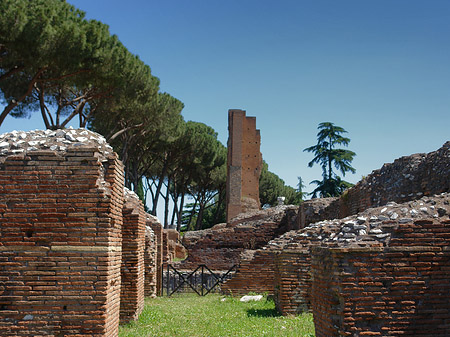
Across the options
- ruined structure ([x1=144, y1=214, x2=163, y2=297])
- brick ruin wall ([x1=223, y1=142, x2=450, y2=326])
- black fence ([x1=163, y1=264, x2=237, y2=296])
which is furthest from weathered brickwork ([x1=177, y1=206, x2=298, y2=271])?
brick ruin wall ([x1=223, y1=142, x2=450, y2=326])

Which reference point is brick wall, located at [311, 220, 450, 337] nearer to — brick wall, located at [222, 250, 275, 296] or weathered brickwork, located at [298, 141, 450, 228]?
weathered brickwork, located at [298, 141, 450, 228]

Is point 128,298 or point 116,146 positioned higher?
point 116,146

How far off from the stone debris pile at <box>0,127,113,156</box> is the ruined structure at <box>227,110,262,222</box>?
2323 cm

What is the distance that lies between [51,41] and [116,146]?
10.4 meters

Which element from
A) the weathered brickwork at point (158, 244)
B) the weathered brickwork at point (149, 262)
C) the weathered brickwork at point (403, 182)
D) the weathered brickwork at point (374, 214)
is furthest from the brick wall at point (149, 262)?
the weathered brickwork at point (403, 182)

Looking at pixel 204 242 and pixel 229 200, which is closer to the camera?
pixel 204 242

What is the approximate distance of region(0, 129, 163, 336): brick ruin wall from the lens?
4789 millimetres

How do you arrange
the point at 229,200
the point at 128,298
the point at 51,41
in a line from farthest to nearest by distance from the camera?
the point at 229,200, the point at 51,41, the point at 128,298

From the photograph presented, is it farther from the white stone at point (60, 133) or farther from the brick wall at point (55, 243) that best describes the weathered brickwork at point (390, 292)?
the white stone at point (60, 133)

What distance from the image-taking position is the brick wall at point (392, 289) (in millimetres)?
4645

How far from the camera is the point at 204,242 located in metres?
19.0

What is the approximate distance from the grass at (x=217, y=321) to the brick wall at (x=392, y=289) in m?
2.16

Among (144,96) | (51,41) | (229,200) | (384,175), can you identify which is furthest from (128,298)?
(229,200)

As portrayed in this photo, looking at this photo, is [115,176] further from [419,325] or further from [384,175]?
[384,175]
